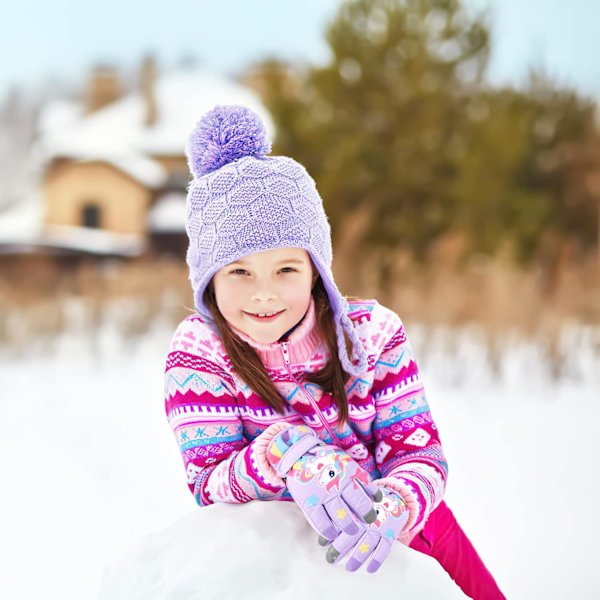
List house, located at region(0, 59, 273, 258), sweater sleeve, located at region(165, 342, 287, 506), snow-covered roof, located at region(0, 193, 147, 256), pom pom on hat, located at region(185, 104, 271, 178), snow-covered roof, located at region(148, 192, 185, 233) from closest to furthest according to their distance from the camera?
1. sweater sleeve, located at region(165, 342, 287, 506)
2. pom pom on hat, located at region(185, 104, 271, 178)
3. snow-covered roof, located at region(0, 193, 147, 256)
4. snow-covered roof, located at region(148, 192, 185, 233)
5. house, located at region(0, 59, 273, 258)

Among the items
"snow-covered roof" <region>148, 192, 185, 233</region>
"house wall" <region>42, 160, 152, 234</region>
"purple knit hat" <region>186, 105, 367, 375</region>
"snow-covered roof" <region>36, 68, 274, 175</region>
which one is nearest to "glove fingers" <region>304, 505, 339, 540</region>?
"purple knit hat" <region>186, 105, 367, 375</region>

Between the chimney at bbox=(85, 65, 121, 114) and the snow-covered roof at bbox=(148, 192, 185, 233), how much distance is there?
8257 millimetres

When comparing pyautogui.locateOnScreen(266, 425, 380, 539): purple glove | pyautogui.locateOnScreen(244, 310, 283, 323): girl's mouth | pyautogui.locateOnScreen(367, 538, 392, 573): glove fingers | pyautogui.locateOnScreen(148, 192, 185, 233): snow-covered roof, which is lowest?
pyautogui.locateOnScreen(367, 538, 392, 573): glove fingers

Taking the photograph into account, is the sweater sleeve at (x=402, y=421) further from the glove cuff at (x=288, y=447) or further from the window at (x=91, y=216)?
the window at (x=91, y=216)

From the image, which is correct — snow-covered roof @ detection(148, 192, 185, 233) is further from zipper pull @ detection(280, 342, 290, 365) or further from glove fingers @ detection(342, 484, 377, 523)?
glove fingers @ detection(342, 484, 377, 523)

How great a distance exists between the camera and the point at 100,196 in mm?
19969

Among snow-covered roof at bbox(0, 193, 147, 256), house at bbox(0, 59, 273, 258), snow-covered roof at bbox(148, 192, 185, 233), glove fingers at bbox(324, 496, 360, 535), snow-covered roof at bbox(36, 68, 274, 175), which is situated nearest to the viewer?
glove fingers at bbox(324, 496, 360, 535)

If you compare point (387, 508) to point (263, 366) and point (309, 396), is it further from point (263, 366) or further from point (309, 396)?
point (263, 366)

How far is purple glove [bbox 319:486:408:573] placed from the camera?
1270 millimetres

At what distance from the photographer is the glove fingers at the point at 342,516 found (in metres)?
1.27

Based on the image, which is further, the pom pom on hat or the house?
the house

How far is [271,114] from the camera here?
8.35 meters

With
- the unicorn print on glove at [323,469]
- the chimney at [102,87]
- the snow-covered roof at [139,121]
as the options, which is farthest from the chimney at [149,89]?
the unicorn print on glove at [323,469]

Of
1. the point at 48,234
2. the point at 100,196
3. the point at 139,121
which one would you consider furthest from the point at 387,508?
the point at 139,121
